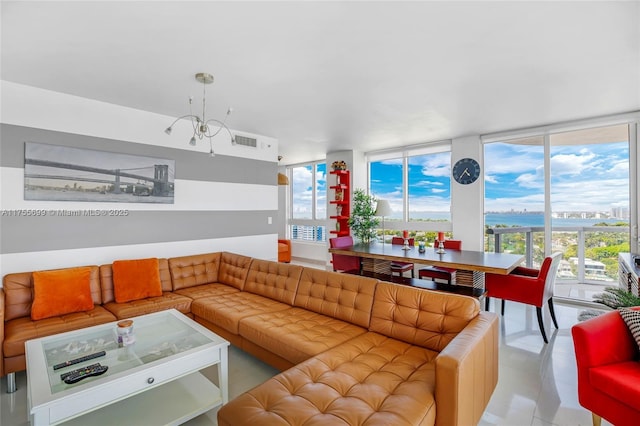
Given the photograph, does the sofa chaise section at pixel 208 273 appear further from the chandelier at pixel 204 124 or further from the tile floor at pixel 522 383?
the chandelier at pixel 204 124

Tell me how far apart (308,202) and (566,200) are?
536cm

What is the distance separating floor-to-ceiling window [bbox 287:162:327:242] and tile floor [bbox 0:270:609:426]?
4.99m

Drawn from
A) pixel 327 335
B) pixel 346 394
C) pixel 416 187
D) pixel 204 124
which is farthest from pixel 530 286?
pixel 204 124

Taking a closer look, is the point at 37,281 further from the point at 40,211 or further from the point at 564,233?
the point at 564,233

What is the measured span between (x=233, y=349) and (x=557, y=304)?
4.49 metres

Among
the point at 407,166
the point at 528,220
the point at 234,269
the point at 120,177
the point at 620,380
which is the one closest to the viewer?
the point at 620,380

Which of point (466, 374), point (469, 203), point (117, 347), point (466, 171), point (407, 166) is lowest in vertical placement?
point (117, 347)

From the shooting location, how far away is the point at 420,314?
2.23 metres

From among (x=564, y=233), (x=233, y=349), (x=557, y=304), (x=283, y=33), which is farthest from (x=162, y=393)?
(x=564, y=233)

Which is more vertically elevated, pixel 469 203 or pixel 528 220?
pixel 469 203

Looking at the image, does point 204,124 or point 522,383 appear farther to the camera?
point 204,124

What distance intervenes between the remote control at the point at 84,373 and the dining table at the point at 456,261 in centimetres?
302

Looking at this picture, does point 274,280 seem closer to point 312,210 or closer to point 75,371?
point 75,371

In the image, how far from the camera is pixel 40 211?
316 centimetres
